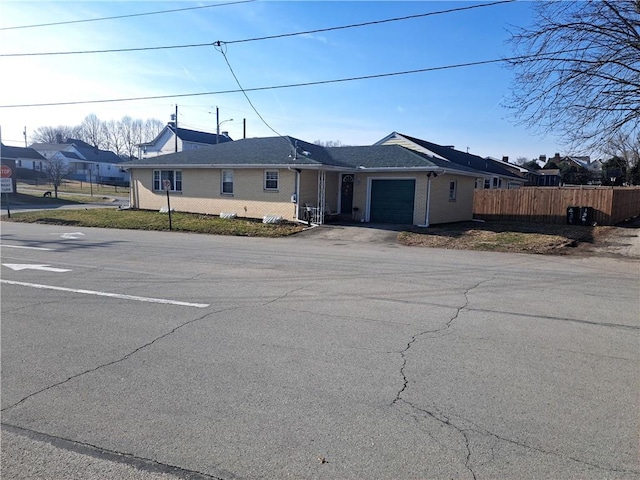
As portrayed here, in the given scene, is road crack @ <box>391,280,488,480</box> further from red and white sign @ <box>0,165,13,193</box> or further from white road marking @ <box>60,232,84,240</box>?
red and white sign @ <box>0,165,13,193</box>

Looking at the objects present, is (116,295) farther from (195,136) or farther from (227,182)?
(195,136)

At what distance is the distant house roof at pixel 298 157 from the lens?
20922 millimetres

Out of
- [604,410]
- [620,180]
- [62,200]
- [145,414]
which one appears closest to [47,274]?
[145,414]

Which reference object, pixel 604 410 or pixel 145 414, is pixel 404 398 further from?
pixel 145 414

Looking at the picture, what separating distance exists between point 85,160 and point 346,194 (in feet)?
237

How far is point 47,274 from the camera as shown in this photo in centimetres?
927

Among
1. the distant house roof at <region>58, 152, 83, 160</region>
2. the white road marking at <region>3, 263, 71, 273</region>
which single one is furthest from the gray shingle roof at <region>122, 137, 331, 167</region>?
the distant house roof at <region>58, 152, 83, 160</region>

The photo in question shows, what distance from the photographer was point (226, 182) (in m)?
23.5

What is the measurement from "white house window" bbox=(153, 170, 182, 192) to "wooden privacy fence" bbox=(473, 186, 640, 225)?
18.9m

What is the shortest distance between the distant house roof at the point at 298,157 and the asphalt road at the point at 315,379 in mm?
12736

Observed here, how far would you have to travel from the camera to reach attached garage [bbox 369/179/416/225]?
21266 millimetres

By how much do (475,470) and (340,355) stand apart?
7.07ft

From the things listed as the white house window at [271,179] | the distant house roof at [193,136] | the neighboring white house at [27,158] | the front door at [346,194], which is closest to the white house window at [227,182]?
the white house window at [271,179]

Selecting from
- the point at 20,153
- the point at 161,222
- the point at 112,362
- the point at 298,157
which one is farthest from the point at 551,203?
the point at 20,153
